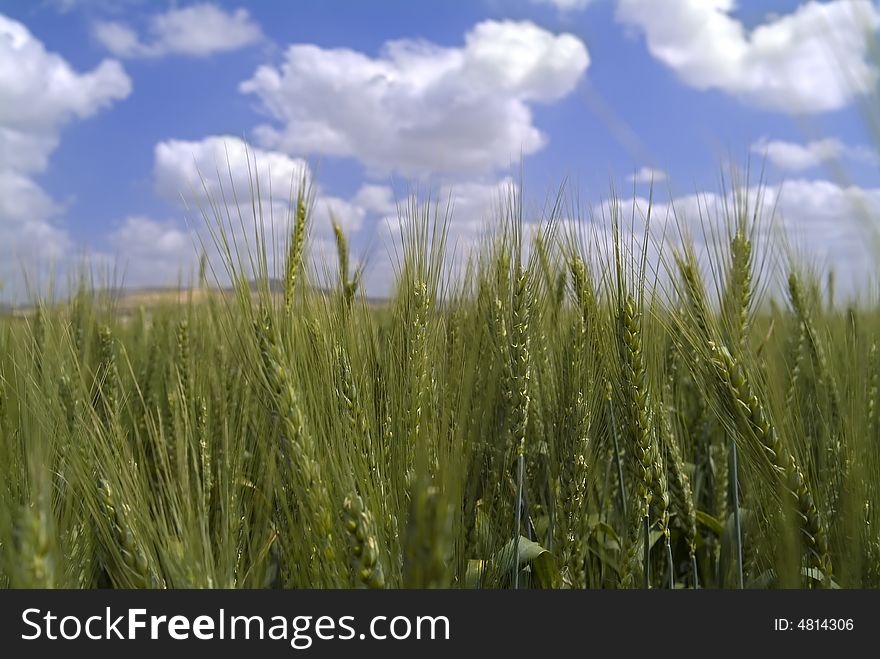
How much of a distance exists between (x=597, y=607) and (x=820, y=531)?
523 millimetres

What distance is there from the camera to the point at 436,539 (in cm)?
85

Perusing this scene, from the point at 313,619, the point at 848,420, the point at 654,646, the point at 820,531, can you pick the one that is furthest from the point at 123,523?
the point at 848,420

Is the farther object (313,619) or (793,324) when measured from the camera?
(793,324)

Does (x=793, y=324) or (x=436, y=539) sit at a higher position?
(x=793, y=324)

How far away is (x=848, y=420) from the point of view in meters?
1.69

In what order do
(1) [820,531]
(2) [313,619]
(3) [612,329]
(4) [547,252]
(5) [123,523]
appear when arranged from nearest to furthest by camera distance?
(2) [313,619] → (5) [123,523] → (1) [820,531] → (3) [612,329] → (4) [547,252]

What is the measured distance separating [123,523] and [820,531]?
1.40 m

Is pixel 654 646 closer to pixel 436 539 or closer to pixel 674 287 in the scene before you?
pixel 436 539

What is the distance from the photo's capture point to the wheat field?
1.26m

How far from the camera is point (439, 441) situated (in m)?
1.49

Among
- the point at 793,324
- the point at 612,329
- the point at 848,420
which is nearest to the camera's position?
the point at 848,420

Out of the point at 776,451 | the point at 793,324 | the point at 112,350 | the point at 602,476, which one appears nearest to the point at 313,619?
the point at 776,451

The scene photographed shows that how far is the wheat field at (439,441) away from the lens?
1.26m

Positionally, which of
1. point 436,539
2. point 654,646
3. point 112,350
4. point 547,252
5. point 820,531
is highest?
point 547,252
